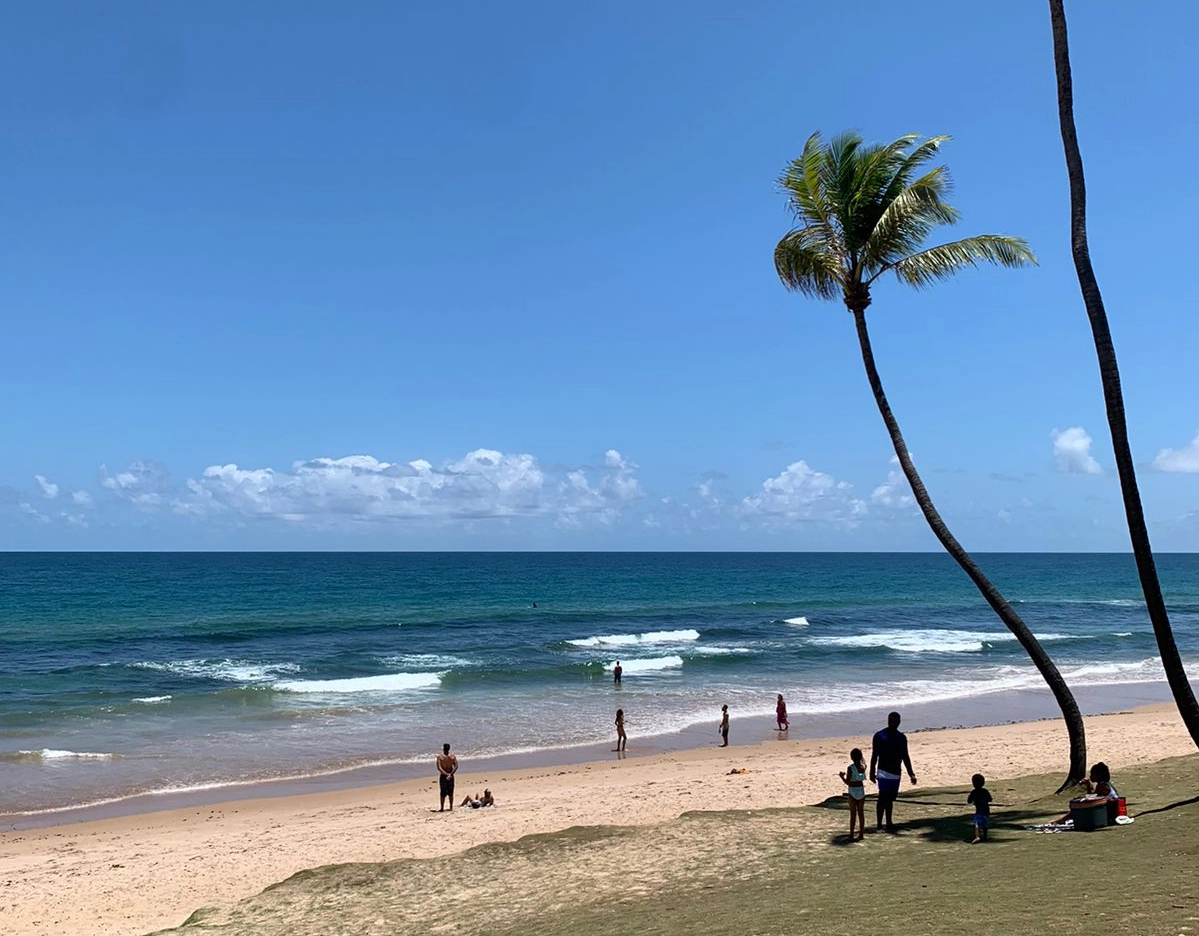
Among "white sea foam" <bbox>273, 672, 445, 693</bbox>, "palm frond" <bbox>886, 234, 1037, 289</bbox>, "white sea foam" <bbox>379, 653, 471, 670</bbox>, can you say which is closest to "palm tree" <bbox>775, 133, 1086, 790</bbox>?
"palm frond" <bbox>886, 234, 1037, 289</bbox>

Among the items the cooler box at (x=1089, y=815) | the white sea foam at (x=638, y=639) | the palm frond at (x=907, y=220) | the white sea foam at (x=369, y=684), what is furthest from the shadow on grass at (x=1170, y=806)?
the white sea foam at (x=638, y=639)

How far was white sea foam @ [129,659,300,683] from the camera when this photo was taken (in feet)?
123

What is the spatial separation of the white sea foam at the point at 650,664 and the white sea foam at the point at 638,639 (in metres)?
6.28

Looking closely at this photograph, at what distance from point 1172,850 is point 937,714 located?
2149cm

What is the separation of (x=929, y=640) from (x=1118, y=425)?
140 ft

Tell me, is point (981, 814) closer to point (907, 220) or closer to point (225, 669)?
point (907, 220)

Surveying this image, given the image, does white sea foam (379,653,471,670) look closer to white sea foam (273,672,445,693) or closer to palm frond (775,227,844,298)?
white sea foam (273,672,445,693)

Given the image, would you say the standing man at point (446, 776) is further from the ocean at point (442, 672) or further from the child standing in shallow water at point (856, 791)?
the child standing in shallow water at point (856, 791)

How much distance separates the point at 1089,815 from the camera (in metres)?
10.5

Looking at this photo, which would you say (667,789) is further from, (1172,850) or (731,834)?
(1172,850)

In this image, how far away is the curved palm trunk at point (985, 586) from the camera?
13273 millimetres

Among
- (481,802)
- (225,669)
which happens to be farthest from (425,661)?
(481,802)

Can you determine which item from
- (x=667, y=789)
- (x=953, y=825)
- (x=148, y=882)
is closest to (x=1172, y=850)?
(x=953, y=825)

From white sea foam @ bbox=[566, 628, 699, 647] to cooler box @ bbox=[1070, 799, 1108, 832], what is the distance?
38081 millimetres
